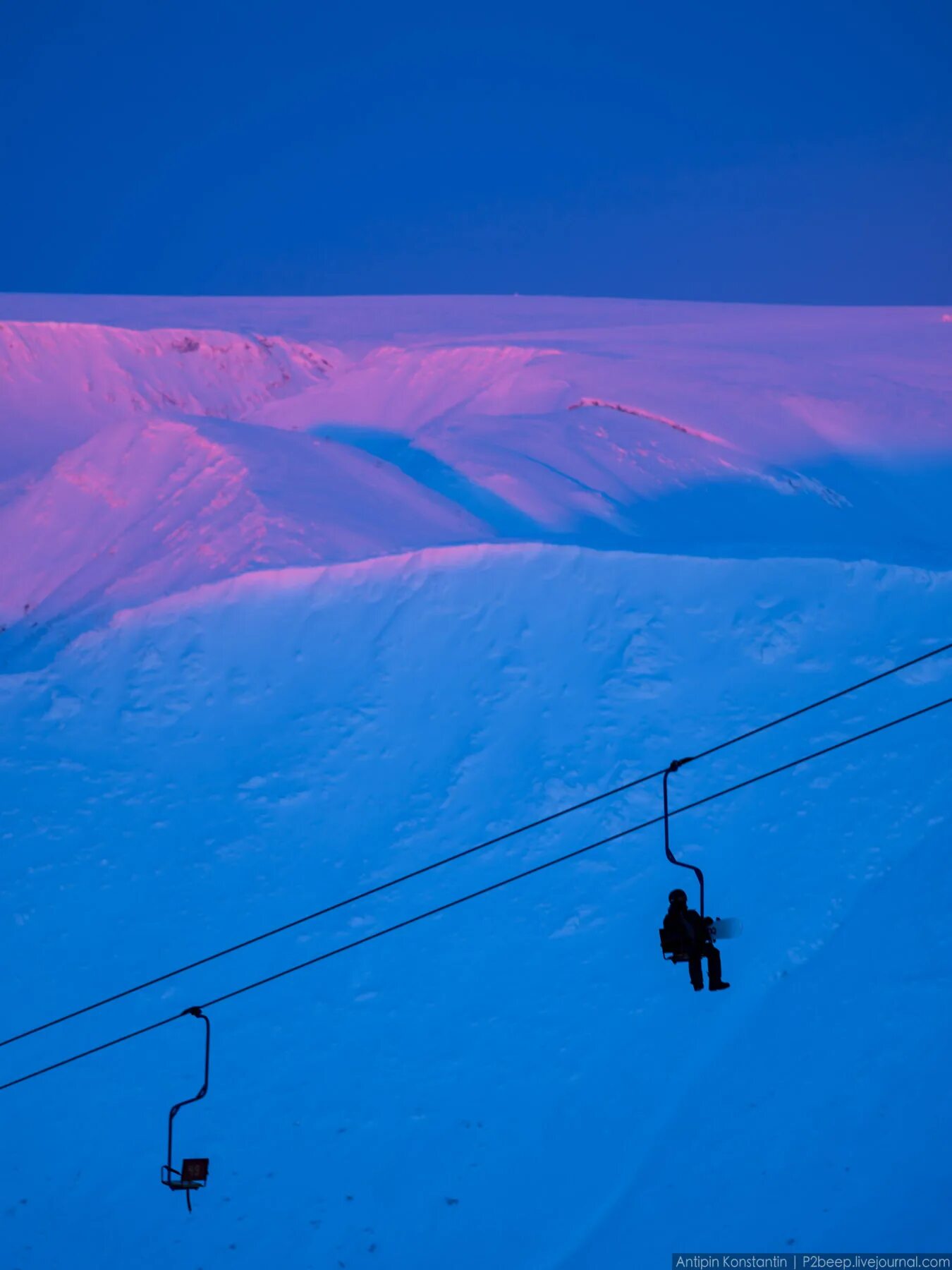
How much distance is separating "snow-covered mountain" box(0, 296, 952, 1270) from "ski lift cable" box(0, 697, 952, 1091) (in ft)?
0.36

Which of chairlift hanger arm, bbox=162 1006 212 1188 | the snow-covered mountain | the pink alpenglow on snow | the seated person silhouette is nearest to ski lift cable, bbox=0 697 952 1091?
the snow-covered mountain

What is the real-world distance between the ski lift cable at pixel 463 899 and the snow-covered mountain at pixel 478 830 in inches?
4.3

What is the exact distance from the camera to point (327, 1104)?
14.5 meters

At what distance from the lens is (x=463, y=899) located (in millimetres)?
15008

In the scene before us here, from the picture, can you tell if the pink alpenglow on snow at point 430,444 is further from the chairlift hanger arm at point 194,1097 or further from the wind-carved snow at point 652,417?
the chairlift hanger arm at point 194,1097

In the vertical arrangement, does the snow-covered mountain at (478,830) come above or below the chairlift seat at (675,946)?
above

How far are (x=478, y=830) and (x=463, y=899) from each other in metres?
1.68

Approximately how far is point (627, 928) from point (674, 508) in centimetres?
723

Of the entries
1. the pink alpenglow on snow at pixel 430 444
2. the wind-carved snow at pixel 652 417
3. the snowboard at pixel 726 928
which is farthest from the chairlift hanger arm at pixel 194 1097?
the wind-carved snow at pixel 652 417

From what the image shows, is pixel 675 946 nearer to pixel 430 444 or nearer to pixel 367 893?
pixel 367 893

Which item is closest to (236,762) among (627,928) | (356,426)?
(627,928)

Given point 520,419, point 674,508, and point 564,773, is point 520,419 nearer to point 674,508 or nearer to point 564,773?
point 674,508

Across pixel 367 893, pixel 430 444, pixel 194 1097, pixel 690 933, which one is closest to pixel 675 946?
pixel 690 933

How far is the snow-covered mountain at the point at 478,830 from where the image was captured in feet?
45.9
